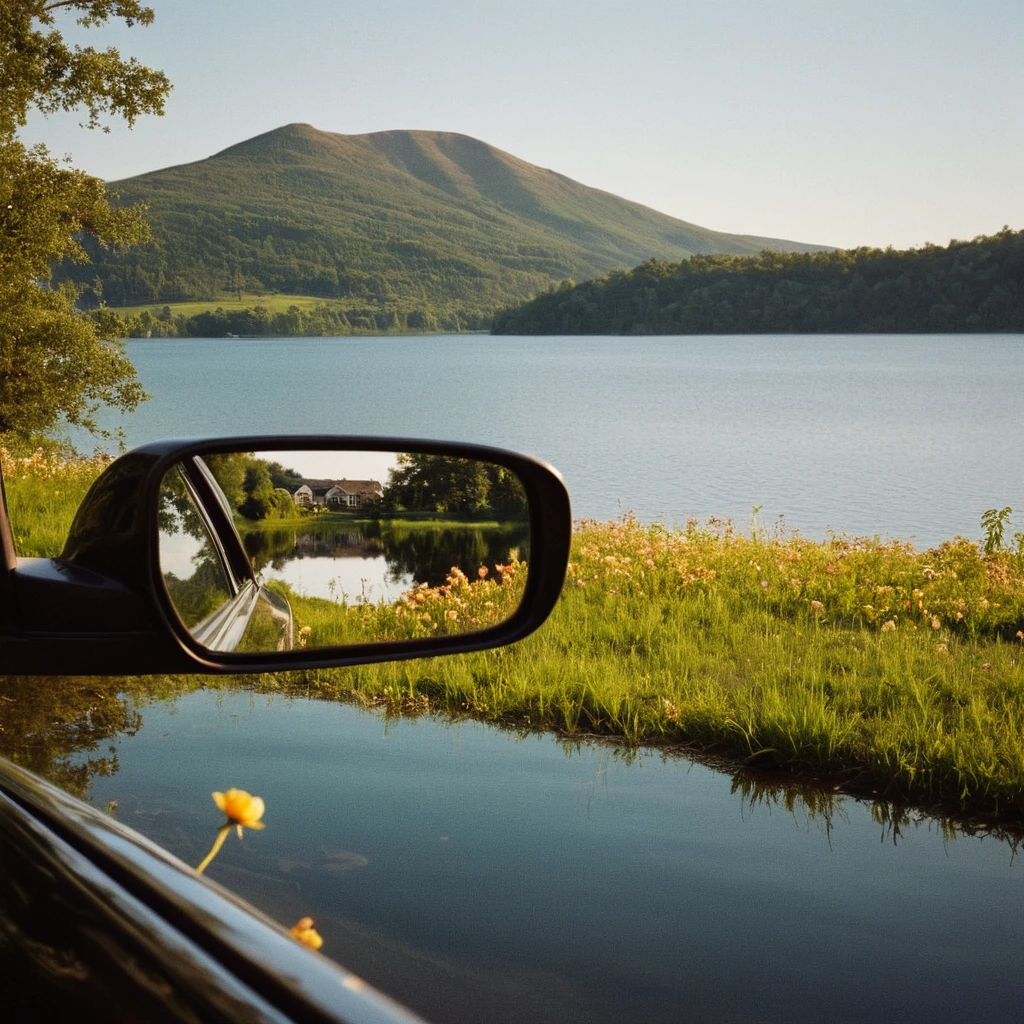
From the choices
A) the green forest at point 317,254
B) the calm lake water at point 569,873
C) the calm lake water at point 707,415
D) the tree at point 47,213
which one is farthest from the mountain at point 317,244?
the calm lake water at point 569,873

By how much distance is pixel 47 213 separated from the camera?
572 inches

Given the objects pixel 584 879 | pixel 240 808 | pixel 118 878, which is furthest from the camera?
pixel 584 879

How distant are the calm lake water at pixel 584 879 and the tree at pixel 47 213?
1163cm

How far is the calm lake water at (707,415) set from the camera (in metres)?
26.0

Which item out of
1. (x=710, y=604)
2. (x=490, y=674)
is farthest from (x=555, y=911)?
(x=710, y=604)

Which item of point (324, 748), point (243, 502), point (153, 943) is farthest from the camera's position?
point (324, 748)

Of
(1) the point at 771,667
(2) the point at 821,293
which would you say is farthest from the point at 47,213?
(2) the point at 821,293

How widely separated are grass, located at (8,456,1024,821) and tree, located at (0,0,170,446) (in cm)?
931

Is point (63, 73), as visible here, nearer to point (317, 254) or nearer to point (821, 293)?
point (821, 293)

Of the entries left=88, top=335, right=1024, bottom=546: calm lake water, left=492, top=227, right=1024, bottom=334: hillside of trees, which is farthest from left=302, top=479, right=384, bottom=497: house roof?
left=492, top=227, right=1024, bottom=334: hillside of trees

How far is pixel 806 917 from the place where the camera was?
329 cm

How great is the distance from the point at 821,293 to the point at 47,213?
98.8m

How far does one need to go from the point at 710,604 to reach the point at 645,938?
12.7 feet

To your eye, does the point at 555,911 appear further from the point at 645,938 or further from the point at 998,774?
the point at 998,774
